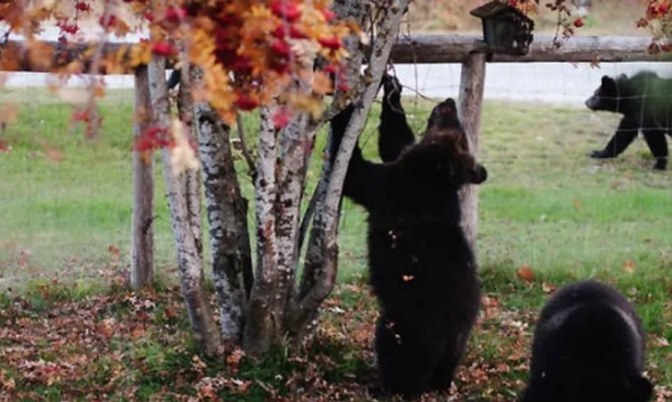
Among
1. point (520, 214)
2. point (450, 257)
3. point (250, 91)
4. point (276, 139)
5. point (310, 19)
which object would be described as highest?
point (310, 19)

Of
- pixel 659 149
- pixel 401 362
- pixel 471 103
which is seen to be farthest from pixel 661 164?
pixel 401 362

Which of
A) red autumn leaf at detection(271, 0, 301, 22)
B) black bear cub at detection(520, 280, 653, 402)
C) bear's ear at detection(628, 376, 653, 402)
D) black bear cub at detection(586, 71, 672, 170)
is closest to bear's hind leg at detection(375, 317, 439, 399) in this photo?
black bear cub at detection(520, 280, 653, 402)

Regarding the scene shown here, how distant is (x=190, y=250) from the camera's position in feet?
22.1

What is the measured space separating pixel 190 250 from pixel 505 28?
3.53 m

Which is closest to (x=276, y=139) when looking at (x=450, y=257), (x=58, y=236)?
(x=450, y=257)

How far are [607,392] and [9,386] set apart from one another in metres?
3.44

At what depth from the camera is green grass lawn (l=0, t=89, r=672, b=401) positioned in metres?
7.34

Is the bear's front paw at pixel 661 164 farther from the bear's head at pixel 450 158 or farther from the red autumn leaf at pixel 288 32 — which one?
the red autumn leaf at pixel 288 32

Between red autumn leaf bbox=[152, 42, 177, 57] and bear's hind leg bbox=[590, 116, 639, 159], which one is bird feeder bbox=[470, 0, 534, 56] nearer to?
red autumn leaf bbox=[152, 42, 177, 57]

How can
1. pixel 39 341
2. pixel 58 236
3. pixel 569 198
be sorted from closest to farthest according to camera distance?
1. pixel 39 341
2. pixel 58 236
3. pixel 569 198

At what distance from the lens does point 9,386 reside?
6.86 metres

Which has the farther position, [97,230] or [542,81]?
[542,81]

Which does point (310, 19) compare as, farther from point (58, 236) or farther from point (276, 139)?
point (58, 236)

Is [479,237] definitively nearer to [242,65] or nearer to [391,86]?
[391,86]
